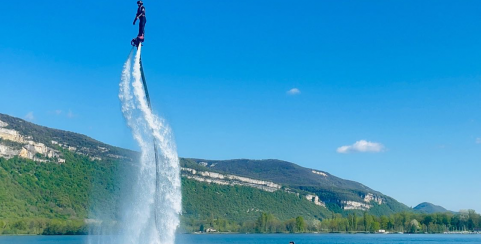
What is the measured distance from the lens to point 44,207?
6260 inches

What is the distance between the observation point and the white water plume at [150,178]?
1294 inches

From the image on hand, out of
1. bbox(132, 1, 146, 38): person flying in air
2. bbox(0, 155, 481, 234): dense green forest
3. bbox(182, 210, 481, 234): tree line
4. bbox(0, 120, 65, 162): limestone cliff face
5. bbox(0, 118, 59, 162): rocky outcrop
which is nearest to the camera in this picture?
bbox(132, 1, 146, 38): person flying in air

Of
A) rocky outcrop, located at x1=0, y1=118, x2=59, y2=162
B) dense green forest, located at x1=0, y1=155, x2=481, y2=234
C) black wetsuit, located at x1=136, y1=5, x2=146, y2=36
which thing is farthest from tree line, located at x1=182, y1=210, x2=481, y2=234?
black wetsuit, located at x1=136, y1=5, x2=146, y2=36

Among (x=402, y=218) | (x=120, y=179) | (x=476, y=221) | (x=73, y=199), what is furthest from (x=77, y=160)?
(x=120, y=179)

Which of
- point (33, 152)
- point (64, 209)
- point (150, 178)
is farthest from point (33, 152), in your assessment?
point (150, 178)

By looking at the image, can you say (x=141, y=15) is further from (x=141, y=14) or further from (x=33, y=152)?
(x=33, y=152)

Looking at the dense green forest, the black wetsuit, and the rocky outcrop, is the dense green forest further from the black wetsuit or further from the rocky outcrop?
the black wetsuit

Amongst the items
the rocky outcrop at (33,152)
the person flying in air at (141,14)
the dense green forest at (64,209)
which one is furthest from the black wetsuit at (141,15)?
the rocky outcrop at (33,152)

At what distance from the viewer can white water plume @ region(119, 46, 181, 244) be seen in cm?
3288

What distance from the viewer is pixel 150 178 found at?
3344 centimetres

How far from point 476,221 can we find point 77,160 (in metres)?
133

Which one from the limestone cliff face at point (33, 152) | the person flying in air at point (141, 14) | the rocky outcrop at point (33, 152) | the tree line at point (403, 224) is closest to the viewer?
the person flying in air at point (141, 14)

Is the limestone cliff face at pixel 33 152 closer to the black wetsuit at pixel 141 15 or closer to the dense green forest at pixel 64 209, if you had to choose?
the dense green forest at pixel 64 209

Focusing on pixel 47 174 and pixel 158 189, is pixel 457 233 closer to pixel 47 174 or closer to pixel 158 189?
pixel 47 174
